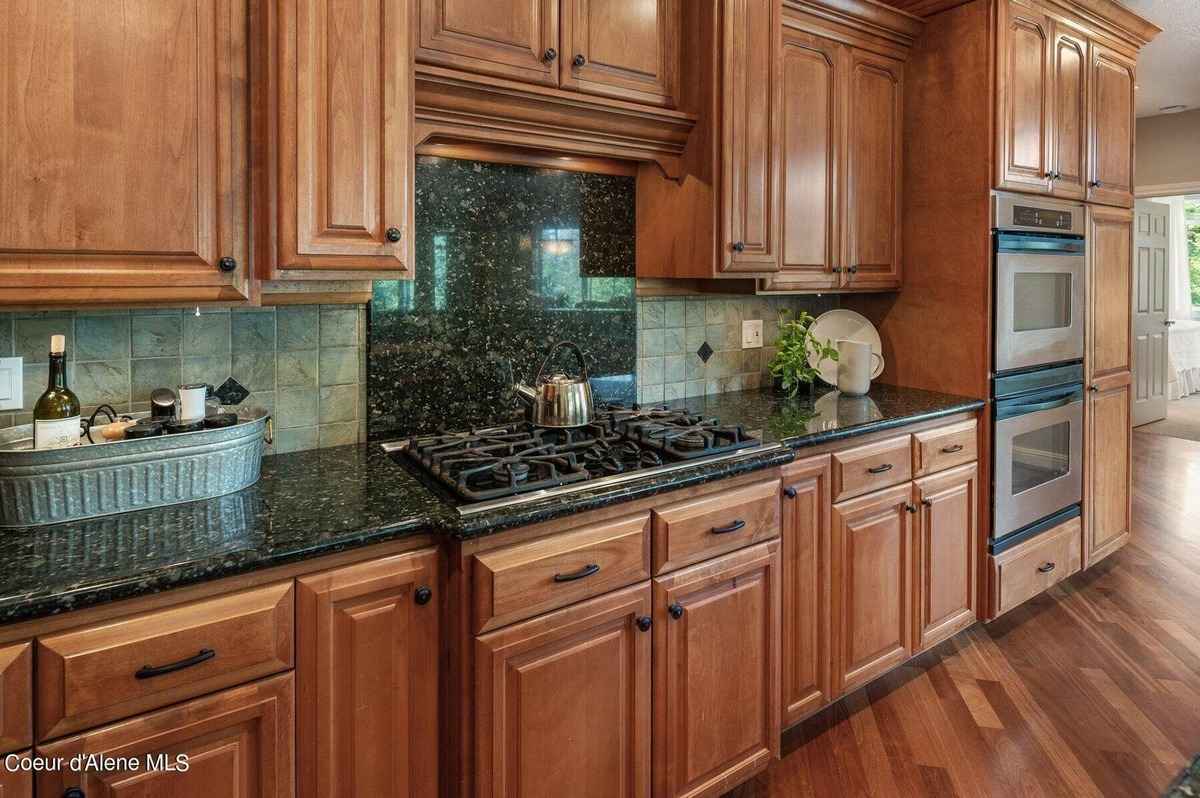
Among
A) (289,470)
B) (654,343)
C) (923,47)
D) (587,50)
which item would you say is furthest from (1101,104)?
(289,470)

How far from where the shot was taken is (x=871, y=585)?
2.38 metres

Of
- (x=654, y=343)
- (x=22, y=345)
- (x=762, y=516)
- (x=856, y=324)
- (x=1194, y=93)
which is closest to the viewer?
(x=22, y=345)

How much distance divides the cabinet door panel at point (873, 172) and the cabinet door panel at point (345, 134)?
1735 millimetres

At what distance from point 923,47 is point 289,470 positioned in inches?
108

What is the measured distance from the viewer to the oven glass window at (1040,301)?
2.88 metres

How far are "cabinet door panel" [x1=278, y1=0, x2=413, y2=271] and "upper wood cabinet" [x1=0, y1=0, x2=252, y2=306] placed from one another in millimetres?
92

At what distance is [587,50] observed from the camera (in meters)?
2.05

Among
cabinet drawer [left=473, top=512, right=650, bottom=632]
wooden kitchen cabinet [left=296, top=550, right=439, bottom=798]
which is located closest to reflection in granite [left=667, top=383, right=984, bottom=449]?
cabinet drawer [left=473, top=512, right=650, bottom=632]

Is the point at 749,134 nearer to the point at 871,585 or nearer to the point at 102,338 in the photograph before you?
the point at 871,585

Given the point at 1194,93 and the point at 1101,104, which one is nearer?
the point at 1101,104

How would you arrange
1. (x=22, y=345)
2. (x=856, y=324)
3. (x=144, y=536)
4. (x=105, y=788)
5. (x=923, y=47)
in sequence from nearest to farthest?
(x=105, y=788) < (x=144, y=536) < (x=22, y=345) < (x=923, y=47) < (x=856, y=324)

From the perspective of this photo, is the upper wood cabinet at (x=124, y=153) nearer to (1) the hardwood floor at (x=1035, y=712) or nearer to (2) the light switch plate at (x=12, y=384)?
(2) the light switch plate at (x=12, y=384)

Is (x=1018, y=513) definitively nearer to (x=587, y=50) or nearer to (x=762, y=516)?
(x=762, y=516)

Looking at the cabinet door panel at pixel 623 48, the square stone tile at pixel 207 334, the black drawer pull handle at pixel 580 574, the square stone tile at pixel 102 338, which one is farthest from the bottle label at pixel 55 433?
the cabinet door panel at pixel 623 48
